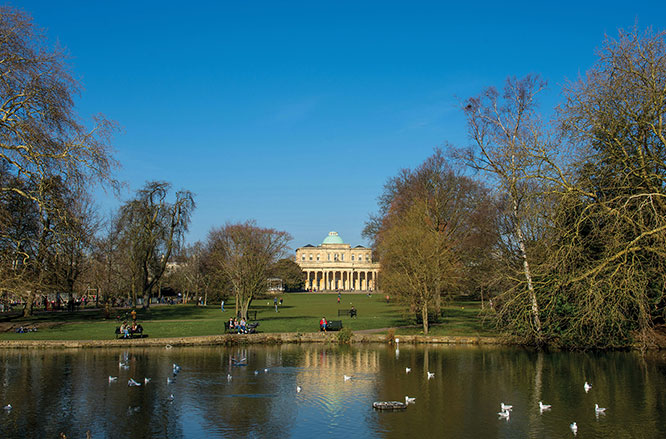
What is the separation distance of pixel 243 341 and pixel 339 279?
110 metres

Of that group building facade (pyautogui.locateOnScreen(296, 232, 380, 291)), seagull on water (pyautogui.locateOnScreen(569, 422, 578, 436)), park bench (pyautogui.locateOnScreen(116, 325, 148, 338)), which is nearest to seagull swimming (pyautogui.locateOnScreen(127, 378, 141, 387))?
park bench (pyautogui.locateOnScreen(116, 325, 148, 338))

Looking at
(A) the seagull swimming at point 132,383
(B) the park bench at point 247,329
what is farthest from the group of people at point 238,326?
(A) the seagull swimming at point 132,383

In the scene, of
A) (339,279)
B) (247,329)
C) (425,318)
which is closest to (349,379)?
(247,329)

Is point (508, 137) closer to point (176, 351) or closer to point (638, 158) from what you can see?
point (638, 158)

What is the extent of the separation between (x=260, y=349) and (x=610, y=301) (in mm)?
15301

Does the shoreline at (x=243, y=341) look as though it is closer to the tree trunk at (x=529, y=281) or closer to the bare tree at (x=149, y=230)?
the tree trunk at (x=529, y=281)

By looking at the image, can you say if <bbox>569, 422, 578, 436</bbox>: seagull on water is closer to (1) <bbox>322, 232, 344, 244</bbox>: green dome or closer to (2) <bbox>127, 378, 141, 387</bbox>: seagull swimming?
(2) <bbox>127, 378, 141, 387</bbox>: seagull swimming

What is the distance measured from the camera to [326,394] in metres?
17.2

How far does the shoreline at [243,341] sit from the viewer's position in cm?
2683

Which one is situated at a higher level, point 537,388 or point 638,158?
point 638,158

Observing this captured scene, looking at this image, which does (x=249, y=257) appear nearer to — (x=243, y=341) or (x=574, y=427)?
(x=243, y=341)

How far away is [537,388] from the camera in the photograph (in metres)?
18.1

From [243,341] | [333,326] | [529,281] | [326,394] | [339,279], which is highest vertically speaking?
[339,279]

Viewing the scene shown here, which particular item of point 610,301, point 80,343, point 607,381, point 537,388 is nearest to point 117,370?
point 80,343
